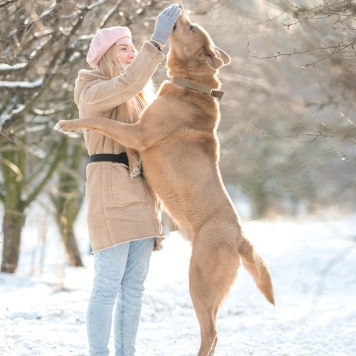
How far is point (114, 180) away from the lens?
450 cm

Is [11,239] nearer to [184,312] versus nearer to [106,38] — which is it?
[184,312]

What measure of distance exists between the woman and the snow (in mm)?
766

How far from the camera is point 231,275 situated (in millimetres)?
4613

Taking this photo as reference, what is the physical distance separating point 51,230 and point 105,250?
1331 centimetres

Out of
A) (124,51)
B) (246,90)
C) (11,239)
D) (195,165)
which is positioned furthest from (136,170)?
(11,239)

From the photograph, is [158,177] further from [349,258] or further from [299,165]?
[349,258]

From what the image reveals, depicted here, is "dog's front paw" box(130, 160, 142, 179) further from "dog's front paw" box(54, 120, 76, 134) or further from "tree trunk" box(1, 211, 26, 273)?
"tree trunk" box(1, 211, 26, 273)

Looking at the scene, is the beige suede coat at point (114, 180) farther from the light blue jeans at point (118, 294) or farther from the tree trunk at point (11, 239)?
the tree trunk at point (11, 239)

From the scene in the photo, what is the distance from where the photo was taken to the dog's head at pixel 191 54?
5.03 meters

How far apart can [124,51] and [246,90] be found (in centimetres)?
690

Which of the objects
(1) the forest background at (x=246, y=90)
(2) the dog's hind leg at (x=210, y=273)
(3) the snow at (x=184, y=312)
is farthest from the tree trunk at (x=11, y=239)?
(2) the dog's hind leg at (x=210, y=273)

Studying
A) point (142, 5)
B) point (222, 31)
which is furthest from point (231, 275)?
point (222, 31)

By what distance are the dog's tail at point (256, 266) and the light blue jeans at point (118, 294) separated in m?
0.62

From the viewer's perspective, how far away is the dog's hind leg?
4.55m
